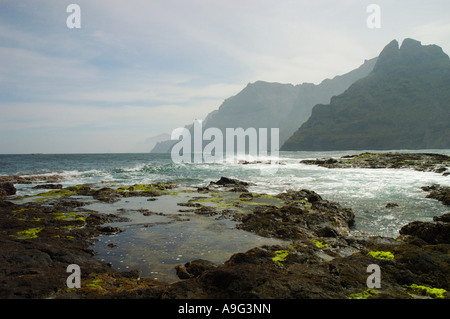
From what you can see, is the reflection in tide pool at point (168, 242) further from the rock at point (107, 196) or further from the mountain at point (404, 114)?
the mountain at point (404, 114)

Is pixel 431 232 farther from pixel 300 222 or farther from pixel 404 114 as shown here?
pixel 404 114

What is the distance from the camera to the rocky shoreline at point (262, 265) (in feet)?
17.7

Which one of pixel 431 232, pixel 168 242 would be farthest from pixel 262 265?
pixel 431 232

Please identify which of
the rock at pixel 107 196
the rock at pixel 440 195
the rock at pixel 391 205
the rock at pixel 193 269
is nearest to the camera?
the rock at pixel 193 269

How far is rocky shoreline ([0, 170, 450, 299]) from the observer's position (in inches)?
213

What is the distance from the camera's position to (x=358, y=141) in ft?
601

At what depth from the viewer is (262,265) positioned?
711 cm

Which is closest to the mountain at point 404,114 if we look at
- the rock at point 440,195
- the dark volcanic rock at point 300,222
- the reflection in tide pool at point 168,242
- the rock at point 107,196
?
the rock at point 440,195

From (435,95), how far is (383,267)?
232510 mm

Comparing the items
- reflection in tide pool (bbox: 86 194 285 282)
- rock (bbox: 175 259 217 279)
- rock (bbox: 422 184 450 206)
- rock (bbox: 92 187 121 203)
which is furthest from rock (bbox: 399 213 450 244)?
rock (bbox: 92 187 121 203)

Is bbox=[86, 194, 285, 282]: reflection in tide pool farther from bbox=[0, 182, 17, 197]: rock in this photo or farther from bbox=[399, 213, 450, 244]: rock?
bbox=[0, 182, 17, 197]: rock

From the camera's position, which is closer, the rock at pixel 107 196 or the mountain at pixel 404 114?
the rock at pixel 107 196
